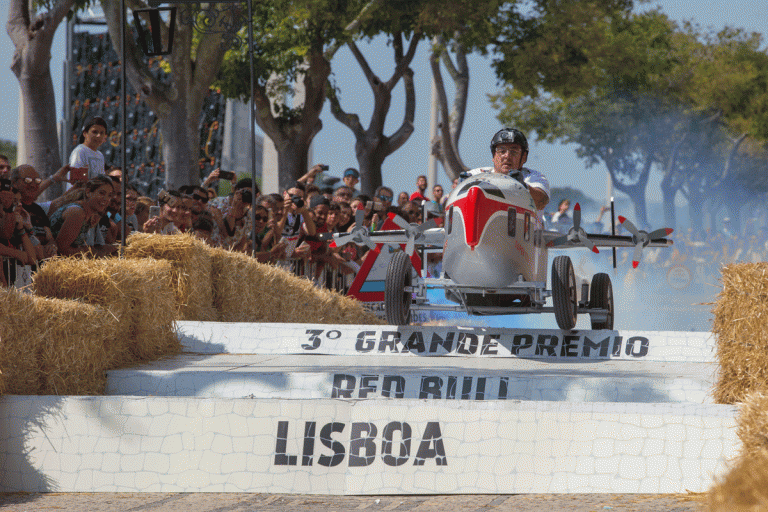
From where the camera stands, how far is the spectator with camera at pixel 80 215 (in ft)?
27.7

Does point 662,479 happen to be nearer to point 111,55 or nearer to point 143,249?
point 143,249

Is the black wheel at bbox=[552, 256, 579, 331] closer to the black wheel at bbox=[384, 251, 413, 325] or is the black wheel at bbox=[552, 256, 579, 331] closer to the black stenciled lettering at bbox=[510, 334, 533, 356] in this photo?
the black stenciled lettering at bbox=[510, 334, 533, 356]

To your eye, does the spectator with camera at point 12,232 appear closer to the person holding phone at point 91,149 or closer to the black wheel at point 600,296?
the person holding phone at point 91,149

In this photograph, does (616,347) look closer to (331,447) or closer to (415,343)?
(415,343)

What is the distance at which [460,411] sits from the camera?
476 centimetres

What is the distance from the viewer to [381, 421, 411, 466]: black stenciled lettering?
4703 mm

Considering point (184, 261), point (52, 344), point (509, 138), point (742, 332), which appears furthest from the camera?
point (184, 261)

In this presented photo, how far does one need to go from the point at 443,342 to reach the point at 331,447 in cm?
359

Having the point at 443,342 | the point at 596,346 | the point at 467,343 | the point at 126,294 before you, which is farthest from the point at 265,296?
the point at 596,346

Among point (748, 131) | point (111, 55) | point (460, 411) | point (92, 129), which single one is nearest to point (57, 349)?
point (460, 411)

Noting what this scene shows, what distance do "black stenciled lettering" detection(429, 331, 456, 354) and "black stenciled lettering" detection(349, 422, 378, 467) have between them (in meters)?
3.47

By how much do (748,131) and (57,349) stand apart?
34938 millimetres

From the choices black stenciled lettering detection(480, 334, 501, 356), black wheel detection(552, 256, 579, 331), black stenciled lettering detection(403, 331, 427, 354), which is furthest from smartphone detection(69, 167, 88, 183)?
black wheel detection(552, 256, 579, 331)

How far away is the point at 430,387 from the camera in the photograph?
6359 mm
